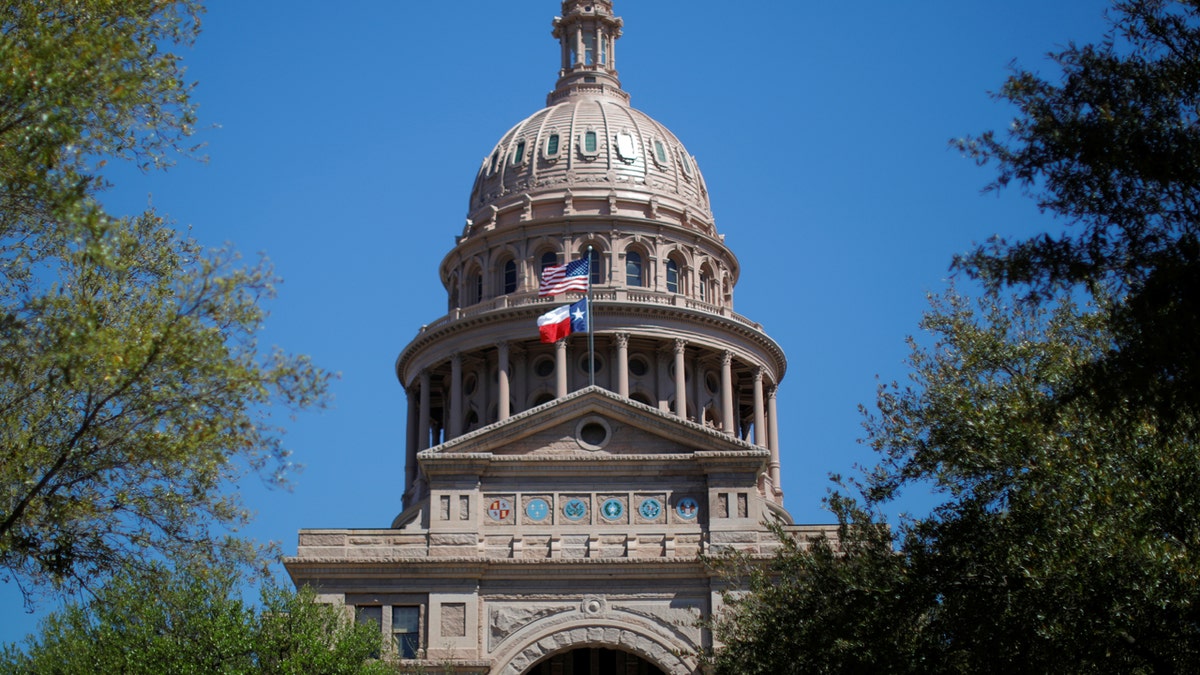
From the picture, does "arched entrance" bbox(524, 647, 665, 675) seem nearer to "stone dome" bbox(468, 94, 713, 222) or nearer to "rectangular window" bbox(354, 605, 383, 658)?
"rectangular window" bbox(354, 605, 383, 658)

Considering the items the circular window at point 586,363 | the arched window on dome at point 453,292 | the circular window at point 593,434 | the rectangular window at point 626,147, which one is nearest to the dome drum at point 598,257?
the arched window on dome at point 453,292

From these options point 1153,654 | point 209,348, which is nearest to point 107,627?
point 209,348

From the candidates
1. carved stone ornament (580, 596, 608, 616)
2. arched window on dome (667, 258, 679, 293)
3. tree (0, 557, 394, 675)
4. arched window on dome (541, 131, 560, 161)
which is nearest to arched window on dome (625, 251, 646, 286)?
arched window on dome (667, 258, 679, 293)

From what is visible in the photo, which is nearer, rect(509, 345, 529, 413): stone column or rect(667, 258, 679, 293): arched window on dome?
rect(509, 345, 529, 413): stone column

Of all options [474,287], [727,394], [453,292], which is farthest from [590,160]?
[727,394]

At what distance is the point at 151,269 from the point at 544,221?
6067 cm

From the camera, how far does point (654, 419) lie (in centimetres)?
5662

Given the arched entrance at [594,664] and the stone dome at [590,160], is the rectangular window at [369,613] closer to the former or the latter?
the arched entrance at [594,664]

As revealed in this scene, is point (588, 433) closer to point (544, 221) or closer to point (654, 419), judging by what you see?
point (654, 419)

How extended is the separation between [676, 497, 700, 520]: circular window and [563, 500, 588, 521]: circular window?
10.5 ft

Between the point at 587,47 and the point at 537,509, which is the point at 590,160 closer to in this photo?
the point at 587,47

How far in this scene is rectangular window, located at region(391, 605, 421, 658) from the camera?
52438 mm

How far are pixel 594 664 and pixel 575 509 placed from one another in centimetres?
660

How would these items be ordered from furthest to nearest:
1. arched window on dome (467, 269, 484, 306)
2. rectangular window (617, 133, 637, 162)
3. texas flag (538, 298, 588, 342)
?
rectangular window (617, 133, 637, 162) < arched window on dome (467, 269, 484, 306) < texas flag (538, 298, 588, 342)
